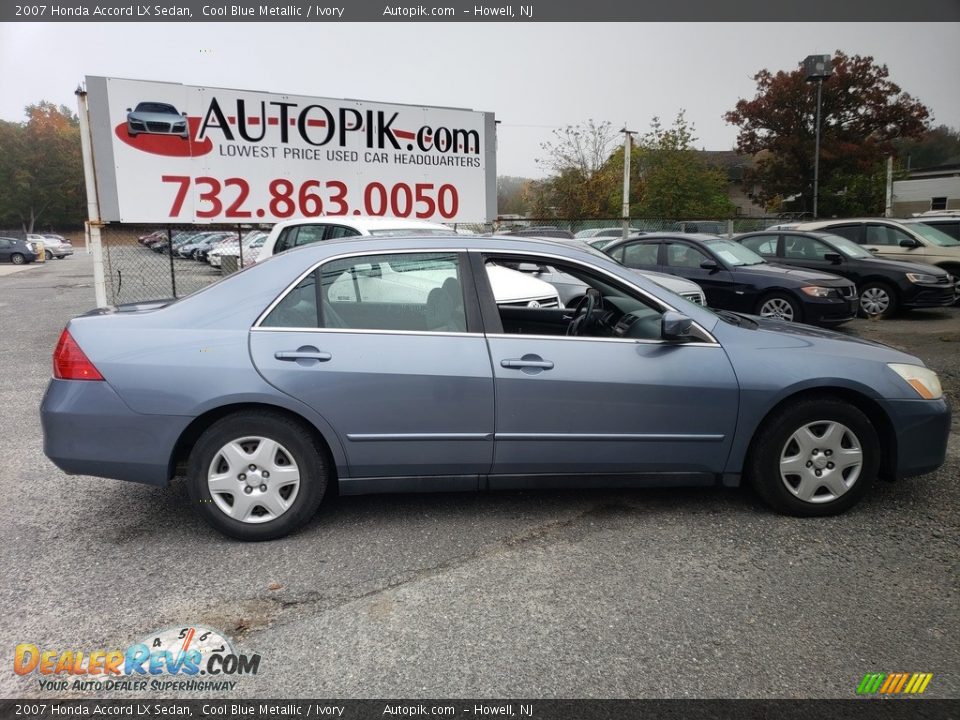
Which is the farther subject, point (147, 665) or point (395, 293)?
point (395, 293)

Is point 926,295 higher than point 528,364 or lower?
lower

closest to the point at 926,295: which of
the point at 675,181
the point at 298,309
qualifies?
the point at 298,309

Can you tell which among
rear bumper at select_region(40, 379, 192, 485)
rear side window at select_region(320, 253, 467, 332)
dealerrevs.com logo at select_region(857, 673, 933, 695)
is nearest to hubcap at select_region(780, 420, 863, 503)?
dealerrevs.com logo at select_region(857, 673, 933, 695)

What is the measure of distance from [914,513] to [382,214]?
8735 millimetres

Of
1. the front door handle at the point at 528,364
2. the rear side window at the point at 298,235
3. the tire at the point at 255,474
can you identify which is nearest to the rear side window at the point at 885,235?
the rear side window at the point at 298,235

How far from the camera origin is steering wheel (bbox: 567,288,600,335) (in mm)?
4340

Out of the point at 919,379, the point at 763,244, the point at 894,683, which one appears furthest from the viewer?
the point at 763,244

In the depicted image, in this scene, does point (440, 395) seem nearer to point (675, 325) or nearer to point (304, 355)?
point (304, 355)

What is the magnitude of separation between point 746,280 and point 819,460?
692cm

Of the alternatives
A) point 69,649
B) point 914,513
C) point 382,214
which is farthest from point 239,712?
point 382,214

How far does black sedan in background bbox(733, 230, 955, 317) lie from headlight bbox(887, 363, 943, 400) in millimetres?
8415

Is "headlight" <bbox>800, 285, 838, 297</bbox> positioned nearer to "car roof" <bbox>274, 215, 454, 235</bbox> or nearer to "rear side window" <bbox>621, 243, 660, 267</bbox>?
"rear side window" <bbox>621, 243, 660, 267</bbox>

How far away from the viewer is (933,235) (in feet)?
43.4

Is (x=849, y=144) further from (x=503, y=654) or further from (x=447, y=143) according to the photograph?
(x=503, y=654)
